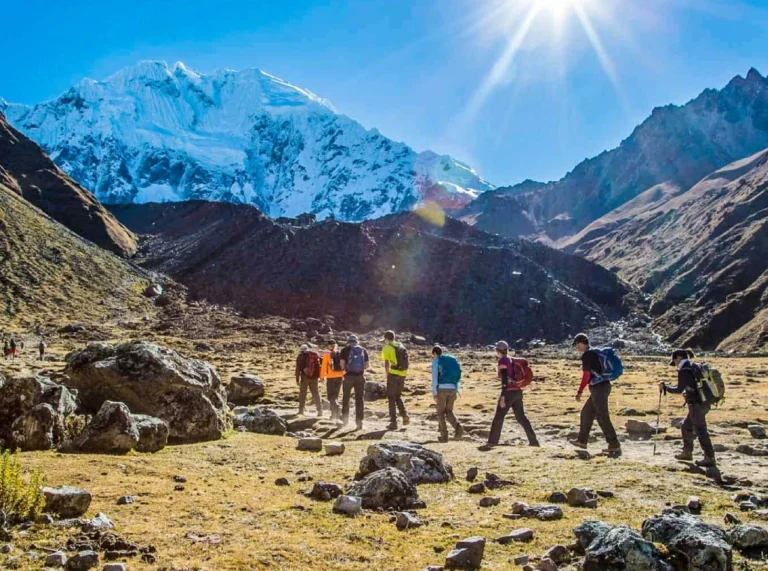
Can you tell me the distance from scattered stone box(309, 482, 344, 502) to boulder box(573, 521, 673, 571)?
4008 millimetres

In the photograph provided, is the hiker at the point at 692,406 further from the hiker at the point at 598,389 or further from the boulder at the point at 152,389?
the boulder at the point at 152,389

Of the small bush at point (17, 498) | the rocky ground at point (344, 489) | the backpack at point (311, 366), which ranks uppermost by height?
the backpack at point (311, 366)

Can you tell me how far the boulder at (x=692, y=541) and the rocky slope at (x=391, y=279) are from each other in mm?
84958

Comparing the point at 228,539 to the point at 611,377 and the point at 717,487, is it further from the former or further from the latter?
the point at 611,377

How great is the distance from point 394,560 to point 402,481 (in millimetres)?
2368

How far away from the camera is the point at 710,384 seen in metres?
12.8

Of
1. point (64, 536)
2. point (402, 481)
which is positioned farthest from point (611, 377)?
point (64, 536)

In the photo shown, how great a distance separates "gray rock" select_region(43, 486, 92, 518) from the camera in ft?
25.1

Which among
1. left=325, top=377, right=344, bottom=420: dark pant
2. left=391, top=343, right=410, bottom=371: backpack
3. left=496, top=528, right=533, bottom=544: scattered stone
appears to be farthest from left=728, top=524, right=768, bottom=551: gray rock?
left=325, top=377, right=344, bottom=420: dark pant

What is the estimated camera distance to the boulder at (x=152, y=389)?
1426 centimetres

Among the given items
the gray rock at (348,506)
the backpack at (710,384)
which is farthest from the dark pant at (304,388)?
the gray rock at (348,506)

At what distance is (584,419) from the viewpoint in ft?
49.3

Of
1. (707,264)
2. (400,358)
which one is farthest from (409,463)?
(707,264)

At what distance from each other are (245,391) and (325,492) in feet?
62.7
